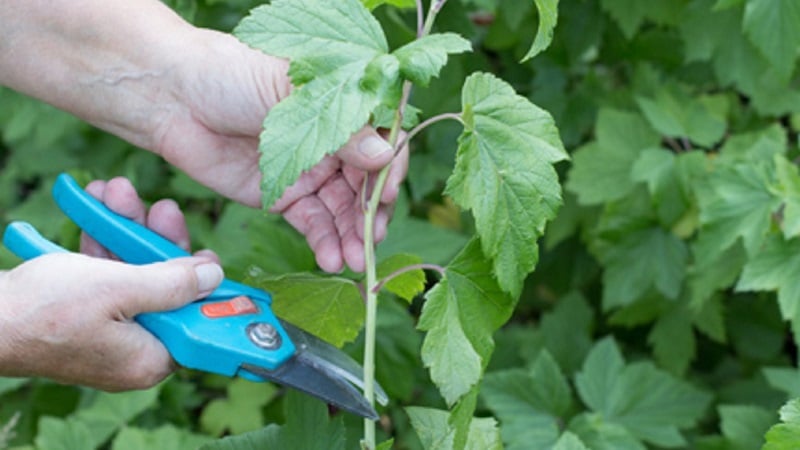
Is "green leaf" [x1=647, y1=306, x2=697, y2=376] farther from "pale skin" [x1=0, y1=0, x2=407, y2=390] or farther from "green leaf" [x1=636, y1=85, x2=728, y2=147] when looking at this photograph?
"pale skin" [x1=0, y1=0, x2=407, y2=390]

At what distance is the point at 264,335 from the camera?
133 centimetres

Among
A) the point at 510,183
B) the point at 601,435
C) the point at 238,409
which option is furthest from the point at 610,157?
the point at 510,183

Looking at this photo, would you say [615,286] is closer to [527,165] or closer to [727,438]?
[727,438]

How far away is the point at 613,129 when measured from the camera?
2529 mm

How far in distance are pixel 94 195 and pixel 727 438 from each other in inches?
54.2

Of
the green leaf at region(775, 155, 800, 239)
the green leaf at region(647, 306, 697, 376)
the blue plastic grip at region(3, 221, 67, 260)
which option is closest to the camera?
the blue plastic grip at region(3, 221, 67, 260)

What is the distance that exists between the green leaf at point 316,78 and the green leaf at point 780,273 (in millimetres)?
1097

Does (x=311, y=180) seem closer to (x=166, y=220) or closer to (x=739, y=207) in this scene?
(x=166, y=220)

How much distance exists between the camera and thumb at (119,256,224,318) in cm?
131

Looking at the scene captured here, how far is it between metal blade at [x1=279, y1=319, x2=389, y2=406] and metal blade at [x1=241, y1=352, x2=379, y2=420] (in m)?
0.01

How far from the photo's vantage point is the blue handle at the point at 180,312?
1292 mm

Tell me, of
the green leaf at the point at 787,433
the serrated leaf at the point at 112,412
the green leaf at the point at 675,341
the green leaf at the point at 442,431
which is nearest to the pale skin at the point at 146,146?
the green leaf at the point at 442,431

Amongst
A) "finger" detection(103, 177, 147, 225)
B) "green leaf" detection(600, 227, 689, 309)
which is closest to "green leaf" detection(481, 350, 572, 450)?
"green leaf" detection(600, 227, 689, 309)

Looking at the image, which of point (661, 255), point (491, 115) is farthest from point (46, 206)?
point (491, 115)
